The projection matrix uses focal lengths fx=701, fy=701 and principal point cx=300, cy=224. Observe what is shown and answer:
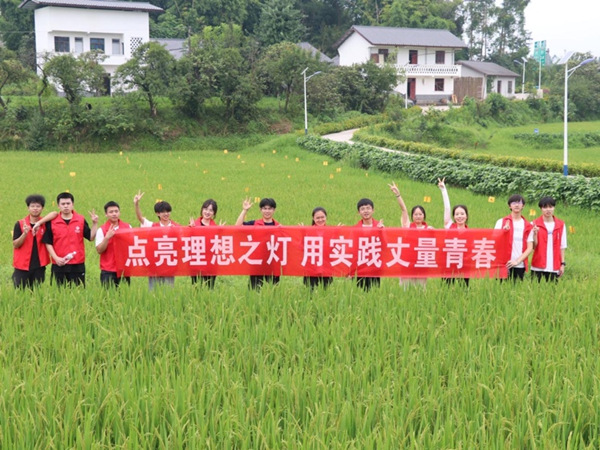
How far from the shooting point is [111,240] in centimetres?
673

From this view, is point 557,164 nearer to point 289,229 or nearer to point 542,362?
point 289,229

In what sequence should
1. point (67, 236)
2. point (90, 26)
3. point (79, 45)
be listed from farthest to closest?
1. point (79, 45)
2. point (90, 26)
3. point (67, 236)

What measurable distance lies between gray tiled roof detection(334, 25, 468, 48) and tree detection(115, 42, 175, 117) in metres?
17.9

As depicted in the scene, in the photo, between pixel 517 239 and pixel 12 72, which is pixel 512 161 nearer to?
pixel 517 239

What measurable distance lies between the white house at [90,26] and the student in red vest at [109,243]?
31442 millimetres

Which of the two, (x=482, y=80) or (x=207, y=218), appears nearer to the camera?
(x=207, y=218)

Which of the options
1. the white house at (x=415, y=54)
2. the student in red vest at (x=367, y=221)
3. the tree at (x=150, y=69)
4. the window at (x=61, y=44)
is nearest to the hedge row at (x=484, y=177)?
the student in red vest at (x=367, y=221)

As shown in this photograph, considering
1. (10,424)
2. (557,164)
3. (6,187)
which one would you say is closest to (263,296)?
(10,424)

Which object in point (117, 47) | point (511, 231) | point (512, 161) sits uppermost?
point (117, 47)

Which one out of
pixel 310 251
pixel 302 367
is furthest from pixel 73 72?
pixel 302 367

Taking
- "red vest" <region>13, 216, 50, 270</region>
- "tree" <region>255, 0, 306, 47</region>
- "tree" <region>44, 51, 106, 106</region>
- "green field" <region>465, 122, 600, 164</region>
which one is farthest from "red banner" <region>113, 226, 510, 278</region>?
"tree" <region>255, 0, 306, 47</region>

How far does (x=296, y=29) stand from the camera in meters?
45.5

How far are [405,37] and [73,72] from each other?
2512 cm

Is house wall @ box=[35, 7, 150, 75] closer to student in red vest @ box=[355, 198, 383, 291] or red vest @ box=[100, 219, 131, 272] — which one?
red vest @ box=[100, 219, 131, 272]
